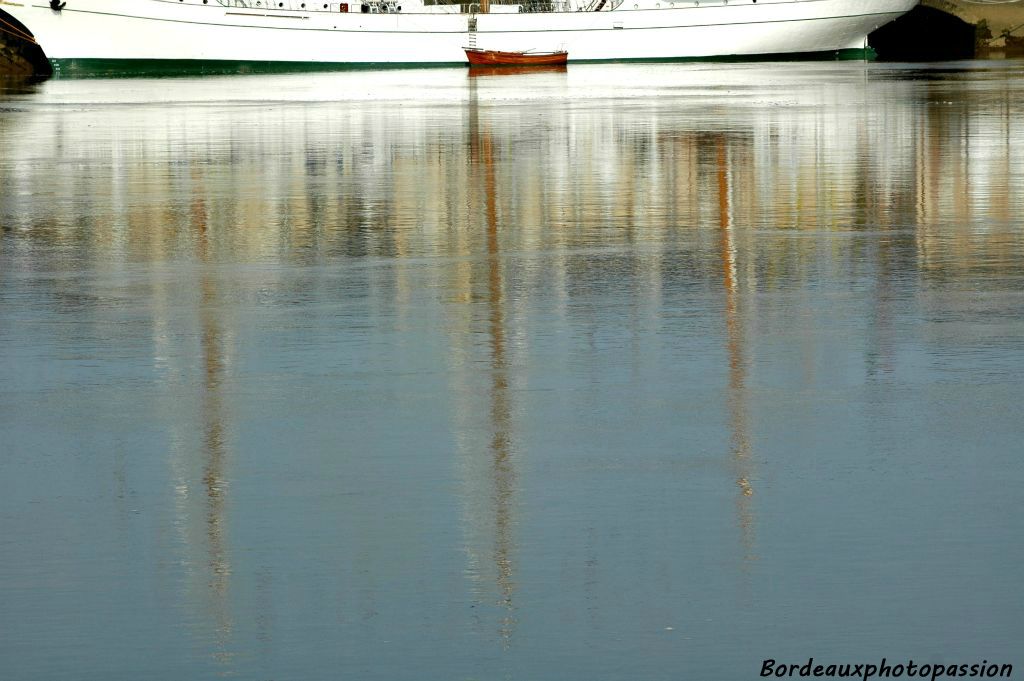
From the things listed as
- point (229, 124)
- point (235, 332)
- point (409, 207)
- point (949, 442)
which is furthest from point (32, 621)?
point (229, 124)

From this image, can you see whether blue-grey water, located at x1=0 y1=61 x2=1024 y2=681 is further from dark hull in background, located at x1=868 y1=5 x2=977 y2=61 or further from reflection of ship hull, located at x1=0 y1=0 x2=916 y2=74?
dark hull in background, located at x1=868 y1=5 x2=977 y2=61

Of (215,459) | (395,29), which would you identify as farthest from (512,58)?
(215,459)

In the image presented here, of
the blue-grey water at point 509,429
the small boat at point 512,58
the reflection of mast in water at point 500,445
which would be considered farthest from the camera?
the small boat at point 512,58

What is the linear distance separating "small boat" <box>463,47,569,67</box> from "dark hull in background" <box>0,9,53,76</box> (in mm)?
14003

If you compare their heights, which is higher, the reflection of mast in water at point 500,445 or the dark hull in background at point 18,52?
the dark hull in background at point 18,52

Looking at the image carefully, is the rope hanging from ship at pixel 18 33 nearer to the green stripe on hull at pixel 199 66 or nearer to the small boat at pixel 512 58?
the green stripe on hull at pixel 199 66

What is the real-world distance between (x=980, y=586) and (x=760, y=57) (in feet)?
214

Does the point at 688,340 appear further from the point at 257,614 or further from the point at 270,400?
the point at 257,614

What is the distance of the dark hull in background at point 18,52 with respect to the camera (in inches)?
2584

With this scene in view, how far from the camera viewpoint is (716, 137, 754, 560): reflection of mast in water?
6.71 m

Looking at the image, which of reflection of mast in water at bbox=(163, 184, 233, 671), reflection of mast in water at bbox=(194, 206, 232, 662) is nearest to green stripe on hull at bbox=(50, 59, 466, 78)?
reflection of mast in water at bbox=(194, 206, 232, 662)

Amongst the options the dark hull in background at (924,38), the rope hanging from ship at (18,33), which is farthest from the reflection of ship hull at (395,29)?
the dark hull in background at (924,38)

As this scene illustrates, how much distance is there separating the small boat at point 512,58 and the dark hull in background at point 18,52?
14.0 meters

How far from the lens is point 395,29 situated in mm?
66875
